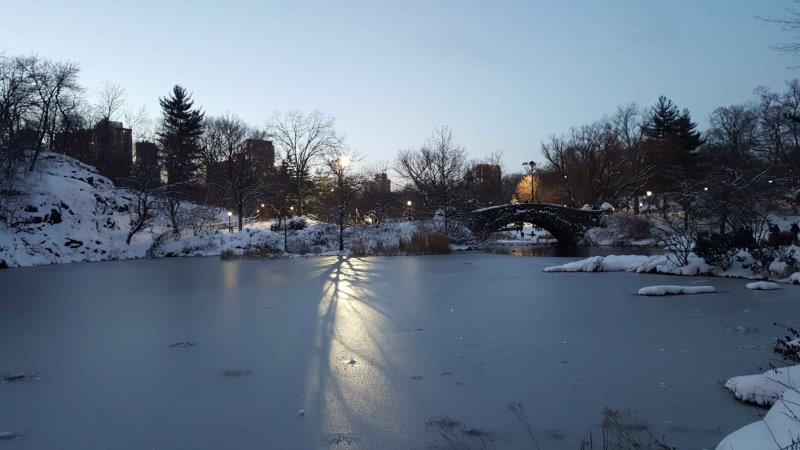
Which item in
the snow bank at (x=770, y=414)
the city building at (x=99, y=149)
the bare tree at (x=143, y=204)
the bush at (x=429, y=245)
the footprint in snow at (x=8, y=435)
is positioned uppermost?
the city building at (x=99, y=149)

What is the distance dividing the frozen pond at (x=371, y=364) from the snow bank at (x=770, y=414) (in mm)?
196

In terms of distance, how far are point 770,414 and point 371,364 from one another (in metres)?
3.60

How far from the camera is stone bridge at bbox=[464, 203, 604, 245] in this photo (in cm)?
3403

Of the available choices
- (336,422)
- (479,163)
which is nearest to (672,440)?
(336,422)

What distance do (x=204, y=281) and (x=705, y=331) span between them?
13083 mm

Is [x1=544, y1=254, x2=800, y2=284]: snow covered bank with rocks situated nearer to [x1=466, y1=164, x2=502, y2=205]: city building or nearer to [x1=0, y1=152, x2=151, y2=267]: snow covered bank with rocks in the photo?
[x1=0, y1=152, x2=151, y2=267]: snow covered bank with rocks

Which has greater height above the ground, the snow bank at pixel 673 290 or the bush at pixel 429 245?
the bush at pixel 429 245

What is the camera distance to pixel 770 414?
3309 millimetres

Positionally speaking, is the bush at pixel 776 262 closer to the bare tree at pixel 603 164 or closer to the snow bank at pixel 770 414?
the snow bank at pixel 770 414

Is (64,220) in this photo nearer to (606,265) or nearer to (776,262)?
(606,265)

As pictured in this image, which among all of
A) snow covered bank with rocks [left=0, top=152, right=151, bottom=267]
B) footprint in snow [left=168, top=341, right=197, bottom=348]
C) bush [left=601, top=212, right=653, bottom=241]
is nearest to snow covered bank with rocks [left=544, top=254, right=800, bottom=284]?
footprint in snow [left=168, top=341, right=197, bottom=348]

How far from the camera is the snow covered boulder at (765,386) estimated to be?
4168 mm

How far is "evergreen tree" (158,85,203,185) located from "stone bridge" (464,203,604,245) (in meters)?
27.5

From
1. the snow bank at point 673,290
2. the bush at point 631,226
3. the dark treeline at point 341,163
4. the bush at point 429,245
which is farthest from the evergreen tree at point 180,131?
the snow bank at point 673,290
